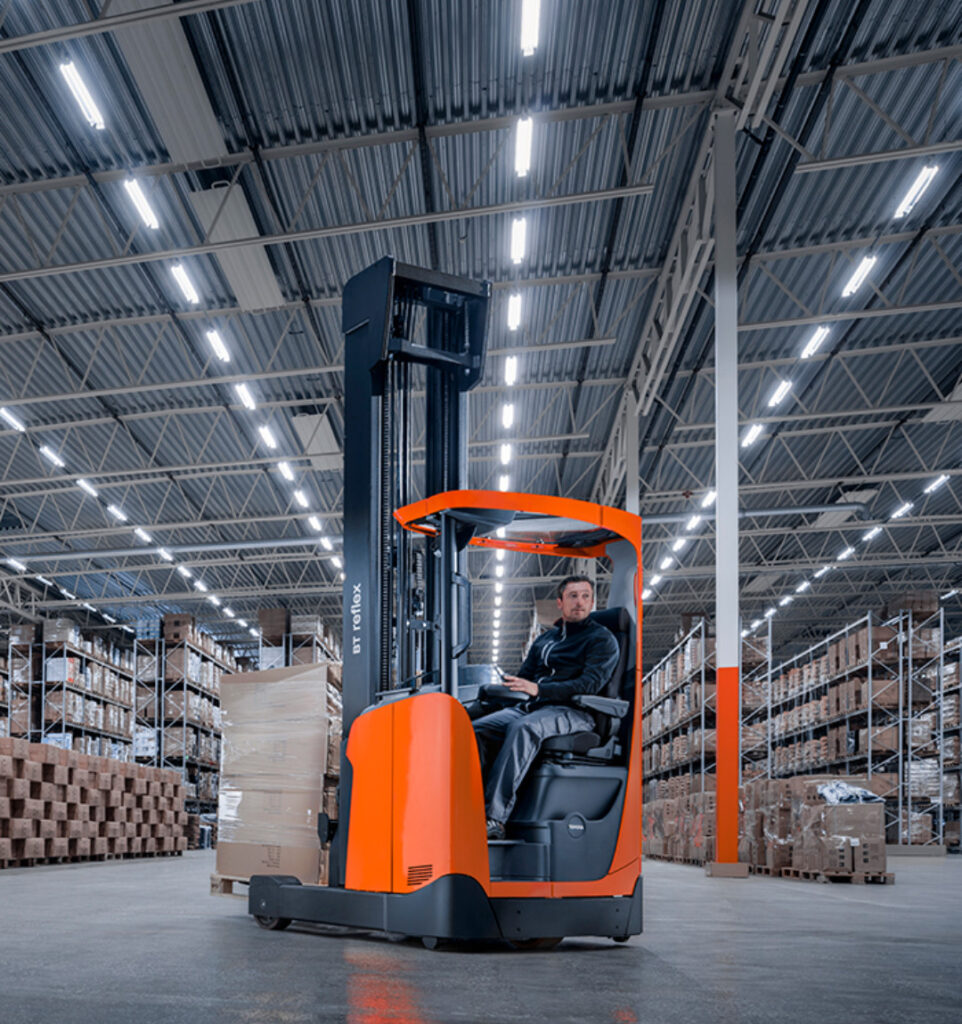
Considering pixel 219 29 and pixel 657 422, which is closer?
pixel 219 29

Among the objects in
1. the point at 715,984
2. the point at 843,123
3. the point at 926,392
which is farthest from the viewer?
the point at 926,392

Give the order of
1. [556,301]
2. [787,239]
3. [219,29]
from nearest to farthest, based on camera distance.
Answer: [219,29] → [787,239] → [556,301]

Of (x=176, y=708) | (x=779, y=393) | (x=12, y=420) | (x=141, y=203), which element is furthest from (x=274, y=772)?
(x=176, y=708)

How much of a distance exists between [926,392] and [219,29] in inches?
459

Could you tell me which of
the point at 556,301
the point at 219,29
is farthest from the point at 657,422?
the point at 219,29

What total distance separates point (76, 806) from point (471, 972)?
1132 cm

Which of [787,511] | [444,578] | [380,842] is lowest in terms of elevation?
[380,842]

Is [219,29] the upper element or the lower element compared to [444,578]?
upper

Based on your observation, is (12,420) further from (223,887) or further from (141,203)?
(223,887)

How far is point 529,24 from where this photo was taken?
27.5ft

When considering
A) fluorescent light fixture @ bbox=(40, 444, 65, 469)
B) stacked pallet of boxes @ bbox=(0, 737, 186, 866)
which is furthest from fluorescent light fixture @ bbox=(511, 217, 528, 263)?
fluorescent light fixture @ bbox=(40, 444, 65, 469)

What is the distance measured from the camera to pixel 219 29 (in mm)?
8766

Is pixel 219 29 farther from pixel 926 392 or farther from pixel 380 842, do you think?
pixel 926 392

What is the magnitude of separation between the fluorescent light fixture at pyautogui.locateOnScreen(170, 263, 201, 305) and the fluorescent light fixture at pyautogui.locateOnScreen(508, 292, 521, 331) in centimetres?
362
